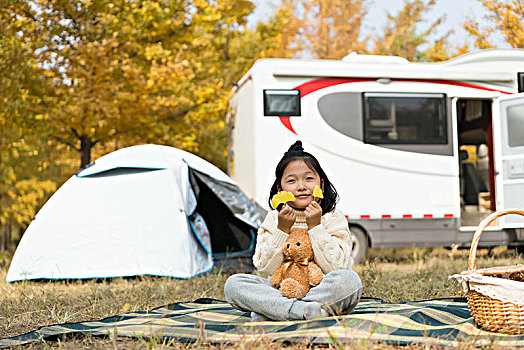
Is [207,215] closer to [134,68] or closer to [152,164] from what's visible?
[152,164]

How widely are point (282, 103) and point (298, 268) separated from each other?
4.50 meters

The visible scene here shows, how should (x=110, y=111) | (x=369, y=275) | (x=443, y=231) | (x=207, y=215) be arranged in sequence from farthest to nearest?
(x=110, y=111), (x=443, y=231), (x=207, y=215), (x=369, y=275)

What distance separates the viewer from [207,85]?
965 centimetres

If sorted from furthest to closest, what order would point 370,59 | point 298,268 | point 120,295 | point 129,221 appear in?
point 370,59
point 129,221
point 120,295
point 298,268

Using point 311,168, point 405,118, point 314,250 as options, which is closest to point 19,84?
point 405,118

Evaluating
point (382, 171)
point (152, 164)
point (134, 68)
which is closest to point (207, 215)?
point (152, 164)

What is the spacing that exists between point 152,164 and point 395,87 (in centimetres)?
350

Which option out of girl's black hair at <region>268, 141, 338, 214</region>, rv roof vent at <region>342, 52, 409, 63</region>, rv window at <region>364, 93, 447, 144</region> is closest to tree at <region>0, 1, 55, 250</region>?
rv roof vent at <region>342, 52, 409, 63</region>

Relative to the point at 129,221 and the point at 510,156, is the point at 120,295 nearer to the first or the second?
the point at 129,221

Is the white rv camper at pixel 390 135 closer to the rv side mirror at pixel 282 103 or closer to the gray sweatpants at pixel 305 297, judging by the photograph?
the rv side mirror at pixel 282 103

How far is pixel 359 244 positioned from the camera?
24.3 ft

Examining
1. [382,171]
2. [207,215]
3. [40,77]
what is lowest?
[207,215]

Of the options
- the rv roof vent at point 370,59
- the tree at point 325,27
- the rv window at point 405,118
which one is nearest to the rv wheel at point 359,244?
the rv window at point 405,118

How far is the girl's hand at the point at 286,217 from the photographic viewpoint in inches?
123
